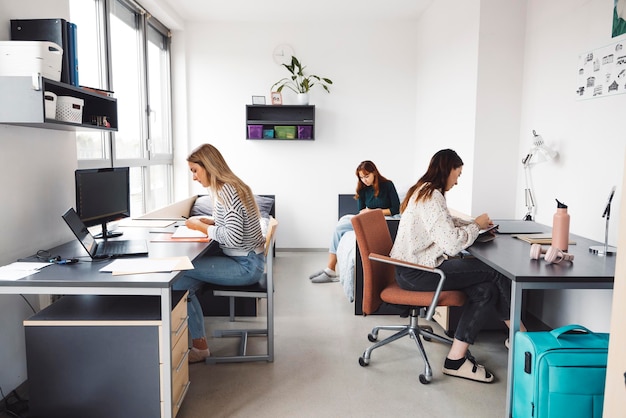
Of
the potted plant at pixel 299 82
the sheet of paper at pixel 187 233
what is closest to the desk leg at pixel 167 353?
the sheet of paper at pixel 187 233

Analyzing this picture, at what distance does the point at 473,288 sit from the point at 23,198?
93.3 inches

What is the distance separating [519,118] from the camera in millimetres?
3828

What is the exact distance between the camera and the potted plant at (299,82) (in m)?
5.71

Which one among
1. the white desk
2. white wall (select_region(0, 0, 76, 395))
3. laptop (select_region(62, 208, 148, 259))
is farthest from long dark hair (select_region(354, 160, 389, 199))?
the white desk

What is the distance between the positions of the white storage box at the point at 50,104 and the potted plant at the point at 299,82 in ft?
12.1

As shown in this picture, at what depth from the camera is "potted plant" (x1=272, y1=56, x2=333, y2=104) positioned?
18.7 feet

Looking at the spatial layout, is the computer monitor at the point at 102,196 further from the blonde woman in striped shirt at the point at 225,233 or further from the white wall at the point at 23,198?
the blonde woman in striped shirt at the point at 225,233

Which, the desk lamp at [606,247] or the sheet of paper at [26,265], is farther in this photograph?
the desk lamp at [606,247]

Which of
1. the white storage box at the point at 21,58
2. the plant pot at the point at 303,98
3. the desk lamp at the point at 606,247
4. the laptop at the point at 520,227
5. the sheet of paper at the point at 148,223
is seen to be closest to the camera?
the white storage box at the point at 21,58

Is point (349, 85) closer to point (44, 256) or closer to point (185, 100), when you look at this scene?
point (185, 100)

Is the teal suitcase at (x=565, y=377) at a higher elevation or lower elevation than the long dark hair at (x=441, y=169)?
lower

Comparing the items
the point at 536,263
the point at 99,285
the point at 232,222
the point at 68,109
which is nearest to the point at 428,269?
the point at 536,263

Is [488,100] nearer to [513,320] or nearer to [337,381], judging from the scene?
[513,320]

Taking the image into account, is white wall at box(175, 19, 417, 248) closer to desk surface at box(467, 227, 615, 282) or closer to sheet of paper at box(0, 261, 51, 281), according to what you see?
desk surface at box(467, 227, 615, 282)
